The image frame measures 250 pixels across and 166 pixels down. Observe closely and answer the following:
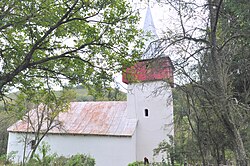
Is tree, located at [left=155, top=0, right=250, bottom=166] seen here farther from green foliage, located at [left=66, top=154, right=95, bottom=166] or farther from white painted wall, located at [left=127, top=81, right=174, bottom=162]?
white painted wall, located at [left=127, top=81, right=174, bottom=162]

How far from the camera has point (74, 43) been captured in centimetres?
600

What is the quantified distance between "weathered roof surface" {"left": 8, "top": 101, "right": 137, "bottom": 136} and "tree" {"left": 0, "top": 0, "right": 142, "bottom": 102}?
1000cm

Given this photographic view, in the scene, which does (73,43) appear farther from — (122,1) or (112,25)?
(122,1)

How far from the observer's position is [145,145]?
15984mm

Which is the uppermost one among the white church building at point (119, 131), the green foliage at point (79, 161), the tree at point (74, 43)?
the tree at point (74, 43)

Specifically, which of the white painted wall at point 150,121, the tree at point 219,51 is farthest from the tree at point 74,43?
the white painted wall at point 150,121

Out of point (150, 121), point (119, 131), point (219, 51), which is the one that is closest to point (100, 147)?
point (119, 131)

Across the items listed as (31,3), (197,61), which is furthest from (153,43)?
(31,3)

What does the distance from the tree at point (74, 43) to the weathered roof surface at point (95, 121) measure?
10.0 metres

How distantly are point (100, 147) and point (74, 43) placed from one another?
11641 mm

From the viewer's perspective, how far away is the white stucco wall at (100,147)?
15.0 meters

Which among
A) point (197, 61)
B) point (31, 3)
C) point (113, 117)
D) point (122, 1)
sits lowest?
point (113, 117)

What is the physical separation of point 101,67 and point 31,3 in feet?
8.00

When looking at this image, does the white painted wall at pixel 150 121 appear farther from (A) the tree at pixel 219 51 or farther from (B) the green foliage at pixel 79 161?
(A) the tree at pixel 219 51
